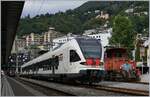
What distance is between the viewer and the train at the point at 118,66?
37.0 m

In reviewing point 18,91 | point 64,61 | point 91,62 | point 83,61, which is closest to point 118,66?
point 64,61

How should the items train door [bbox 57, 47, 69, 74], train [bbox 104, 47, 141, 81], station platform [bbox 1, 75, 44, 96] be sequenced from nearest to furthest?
station platform [bbox 1, 75, 44, 96], train door [bbox 57, 47, 69, 74], train [bbox 104, 47, 141, 81]

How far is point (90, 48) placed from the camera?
88.5ft

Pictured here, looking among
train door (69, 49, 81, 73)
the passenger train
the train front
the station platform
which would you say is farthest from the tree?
the train front

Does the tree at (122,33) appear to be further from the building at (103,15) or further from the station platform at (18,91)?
the building at (103,15)

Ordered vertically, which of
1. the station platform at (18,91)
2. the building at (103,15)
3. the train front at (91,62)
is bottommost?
the station platform at (18,91)

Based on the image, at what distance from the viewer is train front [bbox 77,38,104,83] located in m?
26.2

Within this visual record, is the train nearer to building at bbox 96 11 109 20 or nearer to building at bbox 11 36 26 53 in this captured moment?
building at bbox 11 36 26 53

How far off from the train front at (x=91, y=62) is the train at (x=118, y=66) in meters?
9.70

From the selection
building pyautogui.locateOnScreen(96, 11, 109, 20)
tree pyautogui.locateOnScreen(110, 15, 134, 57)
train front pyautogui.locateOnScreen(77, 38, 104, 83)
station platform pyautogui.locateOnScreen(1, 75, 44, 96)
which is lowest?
station platform pyautogui.locateOnScreen(1, 75, 44, 96)

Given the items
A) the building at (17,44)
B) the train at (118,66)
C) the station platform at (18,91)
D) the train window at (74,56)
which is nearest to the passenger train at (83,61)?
the train window at (74,56)

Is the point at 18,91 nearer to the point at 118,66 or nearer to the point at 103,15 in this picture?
the point at 118,66

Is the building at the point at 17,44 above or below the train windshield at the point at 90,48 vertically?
above

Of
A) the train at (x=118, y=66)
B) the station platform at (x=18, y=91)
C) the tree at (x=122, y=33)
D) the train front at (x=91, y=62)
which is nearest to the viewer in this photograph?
the station platform at (x=18, y=91)
